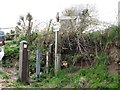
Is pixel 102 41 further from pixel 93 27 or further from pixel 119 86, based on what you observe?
pixel 119 86

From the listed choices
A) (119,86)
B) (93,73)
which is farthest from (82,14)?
Answer: (119,86)

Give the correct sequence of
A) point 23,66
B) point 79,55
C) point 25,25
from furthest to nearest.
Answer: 1. point 25,25
2. point 79,55
3. point 23,66

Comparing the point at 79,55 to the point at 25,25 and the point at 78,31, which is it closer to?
the point at 78,31

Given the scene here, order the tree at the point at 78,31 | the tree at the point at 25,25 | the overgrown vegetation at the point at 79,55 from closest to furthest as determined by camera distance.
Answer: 1. the overgrown vegetation at the point at 79,55
2. the tree at the point at 78,31
3. the tree at the point at 25,25

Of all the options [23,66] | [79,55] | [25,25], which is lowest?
[23,66]

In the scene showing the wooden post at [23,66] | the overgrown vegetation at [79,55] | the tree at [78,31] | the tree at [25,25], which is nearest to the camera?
the overgrown vegetation at [79,55]

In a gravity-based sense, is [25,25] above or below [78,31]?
above

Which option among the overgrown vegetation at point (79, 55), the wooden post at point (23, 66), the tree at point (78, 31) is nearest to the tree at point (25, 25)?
the overgrown vegetation at point (79, 55)

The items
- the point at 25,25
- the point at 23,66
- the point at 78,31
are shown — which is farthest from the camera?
the point at 25,25

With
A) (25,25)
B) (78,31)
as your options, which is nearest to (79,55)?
(78,31)

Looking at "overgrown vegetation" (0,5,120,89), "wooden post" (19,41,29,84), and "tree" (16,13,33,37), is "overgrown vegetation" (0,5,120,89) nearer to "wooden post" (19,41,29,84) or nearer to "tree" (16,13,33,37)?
"wooden post" (19,41,29,84)

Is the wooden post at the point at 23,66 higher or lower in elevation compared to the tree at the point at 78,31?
lower

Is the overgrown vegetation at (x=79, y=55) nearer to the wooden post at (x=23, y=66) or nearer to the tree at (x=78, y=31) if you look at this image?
the tree at (x=78, y=31)

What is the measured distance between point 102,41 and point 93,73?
1.73 m
